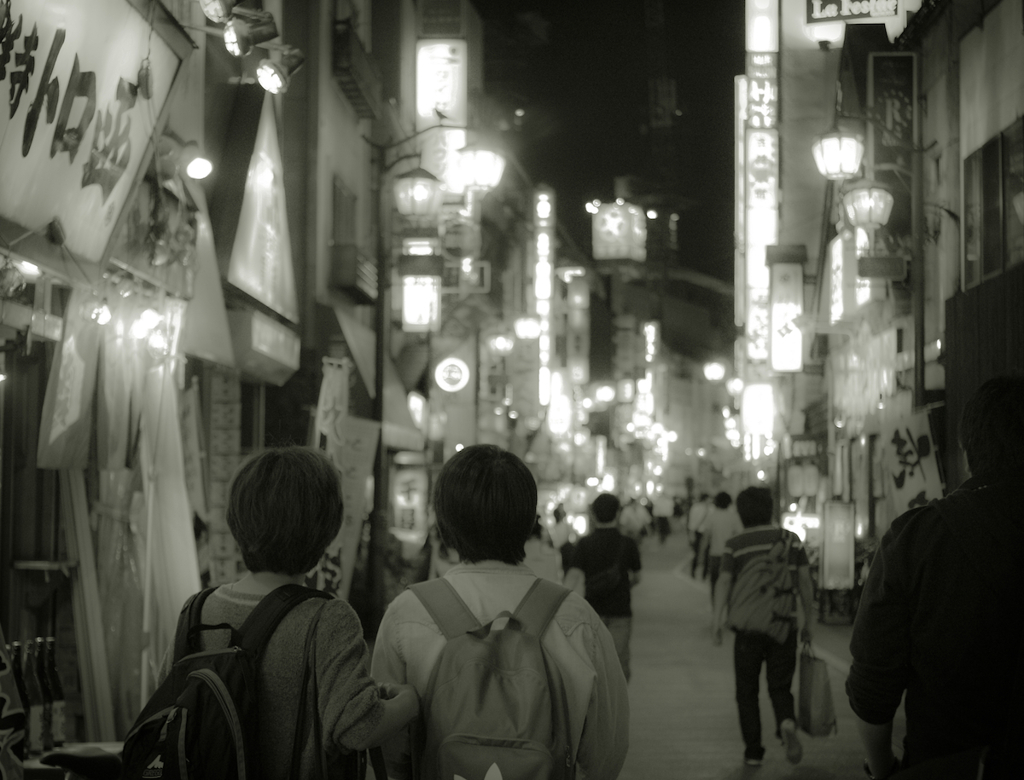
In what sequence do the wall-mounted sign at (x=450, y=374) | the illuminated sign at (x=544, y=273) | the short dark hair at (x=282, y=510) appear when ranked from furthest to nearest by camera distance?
the illuminated sign at (x=544, y=273) → the wall-mounted sign at (x=450, y=374) → the short dark hair at (x=282, y=510)

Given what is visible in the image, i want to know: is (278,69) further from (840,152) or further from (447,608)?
(447,608)

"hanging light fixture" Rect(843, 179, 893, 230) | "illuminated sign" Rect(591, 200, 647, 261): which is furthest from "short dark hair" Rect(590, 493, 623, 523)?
"illuminated sign" Rect(591, 200, 647, 261)

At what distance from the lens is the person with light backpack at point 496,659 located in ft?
11.3

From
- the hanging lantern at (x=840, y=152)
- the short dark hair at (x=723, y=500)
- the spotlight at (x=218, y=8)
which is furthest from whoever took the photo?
the short dark hair at (x=723, y=500)

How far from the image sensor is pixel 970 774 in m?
2.91

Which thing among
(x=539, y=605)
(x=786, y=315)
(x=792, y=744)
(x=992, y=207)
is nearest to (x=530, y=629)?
(x=539, y=605)

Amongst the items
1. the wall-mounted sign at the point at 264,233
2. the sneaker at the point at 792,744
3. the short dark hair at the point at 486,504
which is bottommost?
the sneaker at the point at 792,744

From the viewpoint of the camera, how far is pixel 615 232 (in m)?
54.6

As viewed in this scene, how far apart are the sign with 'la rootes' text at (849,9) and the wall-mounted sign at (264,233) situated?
1065cm

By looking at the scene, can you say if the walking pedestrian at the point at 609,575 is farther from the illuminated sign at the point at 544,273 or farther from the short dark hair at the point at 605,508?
the illuminated sign at the point at 544,273

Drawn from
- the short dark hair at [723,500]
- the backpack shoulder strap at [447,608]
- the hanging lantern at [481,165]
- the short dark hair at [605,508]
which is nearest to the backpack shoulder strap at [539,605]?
the backpack shoulder strap at [447,608]

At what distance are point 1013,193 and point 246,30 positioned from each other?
7725 millimetres

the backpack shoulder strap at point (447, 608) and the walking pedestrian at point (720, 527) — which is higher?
the backpack shoulder strap at point (447, 608)

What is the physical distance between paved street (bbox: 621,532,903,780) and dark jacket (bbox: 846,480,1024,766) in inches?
212
